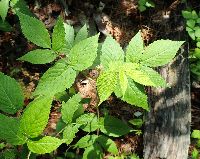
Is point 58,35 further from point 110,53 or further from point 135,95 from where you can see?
point 135,95

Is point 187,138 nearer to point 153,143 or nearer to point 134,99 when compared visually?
point 153,143

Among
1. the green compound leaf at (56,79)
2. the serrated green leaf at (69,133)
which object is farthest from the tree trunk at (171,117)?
the green compound leaf at (56,79)

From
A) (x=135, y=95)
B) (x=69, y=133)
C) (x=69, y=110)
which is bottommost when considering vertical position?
(x=69, y=133)

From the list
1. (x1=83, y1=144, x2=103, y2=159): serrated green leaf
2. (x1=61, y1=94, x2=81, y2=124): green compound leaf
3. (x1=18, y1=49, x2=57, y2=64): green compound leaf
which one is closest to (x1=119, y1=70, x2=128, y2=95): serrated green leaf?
(x1=18, y1=49, x2=57, y2=64): green compound leaf

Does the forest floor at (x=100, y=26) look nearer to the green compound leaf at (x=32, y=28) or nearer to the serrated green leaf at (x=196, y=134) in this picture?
the serrated green leaf at (x=196, y=134)

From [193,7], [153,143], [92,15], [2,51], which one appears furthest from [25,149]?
[193,7]

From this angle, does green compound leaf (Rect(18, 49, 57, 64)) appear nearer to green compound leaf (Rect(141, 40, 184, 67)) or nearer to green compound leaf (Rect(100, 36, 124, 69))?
green compound leaf (Rect(100, 36, 124, 69))

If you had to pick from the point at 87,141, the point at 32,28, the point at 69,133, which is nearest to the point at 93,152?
the point at 87,141

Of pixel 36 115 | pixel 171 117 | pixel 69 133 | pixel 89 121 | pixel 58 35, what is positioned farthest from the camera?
pixel 171 117
